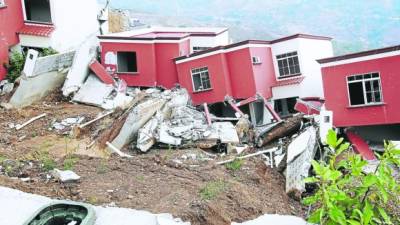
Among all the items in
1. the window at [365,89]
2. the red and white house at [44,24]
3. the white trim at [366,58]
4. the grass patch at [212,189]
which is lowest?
the grass patch at [212,189]

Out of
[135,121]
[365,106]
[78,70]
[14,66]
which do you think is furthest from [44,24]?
Result: [365,106]

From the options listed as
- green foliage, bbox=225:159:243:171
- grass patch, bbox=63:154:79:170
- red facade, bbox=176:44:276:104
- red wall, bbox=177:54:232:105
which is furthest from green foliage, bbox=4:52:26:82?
green foliage, bbox=225:159:243:171

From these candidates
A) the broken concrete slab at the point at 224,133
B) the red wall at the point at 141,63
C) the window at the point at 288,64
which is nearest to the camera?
the broken concrete slab at the point at 224,133

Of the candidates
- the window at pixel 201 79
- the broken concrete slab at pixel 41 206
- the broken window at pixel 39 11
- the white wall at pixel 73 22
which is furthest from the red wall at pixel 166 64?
the broken concrete slab at pixel 41 206

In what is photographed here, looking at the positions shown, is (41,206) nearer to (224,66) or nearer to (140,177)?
(140,177)

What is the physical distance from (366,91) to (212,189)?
476 inches

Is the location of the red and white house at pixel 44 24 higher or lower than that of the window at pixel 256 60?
higher

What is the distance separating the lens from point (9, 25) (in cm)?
2720

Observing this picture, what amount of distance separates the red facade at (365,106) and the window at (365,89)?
147mm

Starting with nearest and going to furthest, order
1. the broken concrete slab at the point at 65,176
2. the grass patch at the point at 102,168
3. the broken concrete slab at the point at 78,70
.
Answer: the broken concrete slab at the point at 65,176 < the grass patch at the point at 102,168 < the broken concrete slab at the point at 78,70

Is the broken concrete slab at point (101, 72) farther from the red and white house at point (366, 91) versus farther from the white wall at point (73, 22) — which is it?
the red and white house at point (366, 91)

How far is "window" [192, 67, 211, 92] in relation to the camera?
2691 cm

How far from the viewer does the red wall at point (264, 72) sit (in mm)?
26594

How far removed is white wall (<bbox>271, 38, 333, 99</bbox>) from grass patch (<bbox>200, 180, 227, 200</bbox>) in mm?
16835
